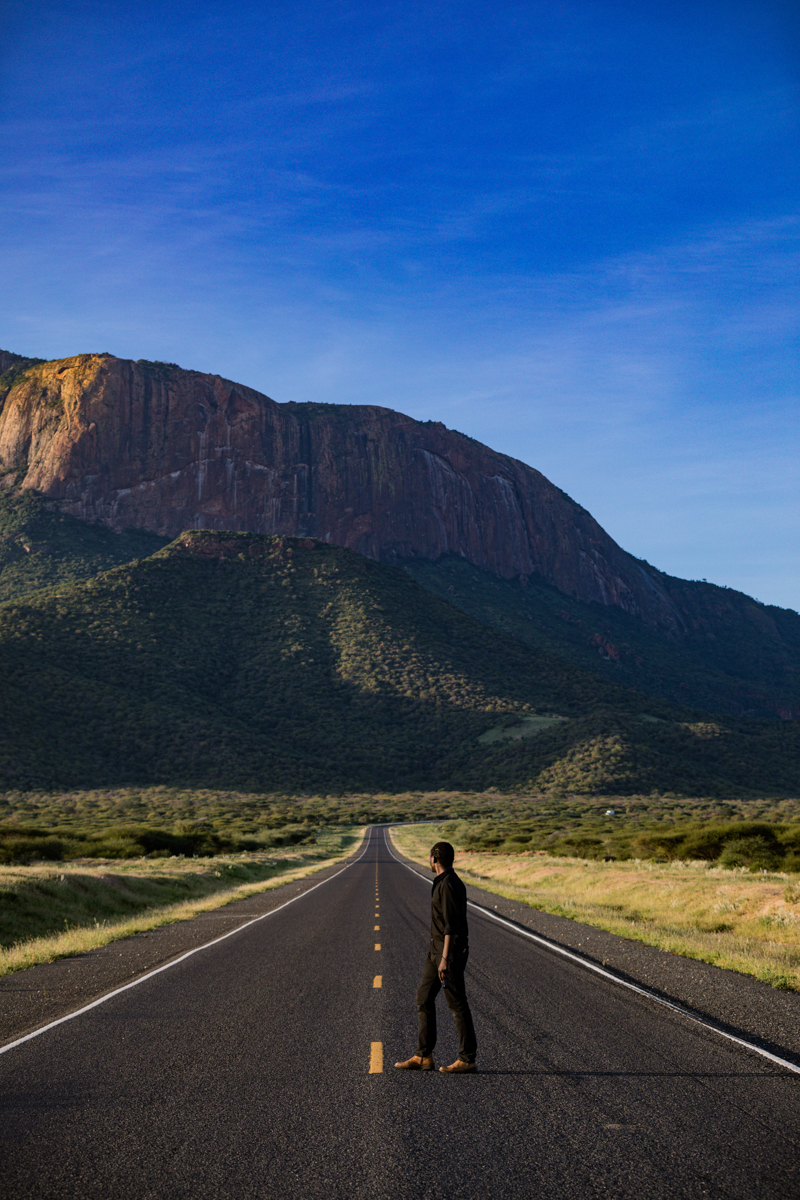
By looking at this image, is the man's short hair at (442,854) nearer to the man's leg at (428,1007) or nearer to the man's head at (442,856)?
the man's head at (442,856)

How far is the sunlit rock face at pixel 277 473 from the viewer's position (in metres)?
143

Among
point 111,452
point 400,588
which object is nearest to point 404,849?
point 400,588

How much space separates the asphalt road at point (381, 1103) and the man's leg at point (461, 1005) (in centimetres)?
22

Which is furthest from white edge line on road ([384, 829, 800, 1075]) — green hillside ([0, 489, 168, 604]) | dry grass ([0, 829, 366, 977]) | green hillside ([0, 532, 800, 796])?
green hillside ([0, 489, 168, 604])

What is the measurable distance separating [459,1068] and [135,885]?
2137cm

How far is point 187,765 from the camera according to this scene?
76438mm

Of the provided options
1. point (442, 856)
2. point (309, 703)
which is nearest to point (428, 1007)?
point (442, 856)

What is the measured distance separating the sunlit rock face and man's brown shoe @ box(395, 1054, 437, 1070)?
135005 millimetres

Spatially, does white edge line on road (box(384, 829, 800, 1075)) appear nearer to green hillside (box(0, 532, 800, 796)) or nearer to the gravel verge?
the gravel verge

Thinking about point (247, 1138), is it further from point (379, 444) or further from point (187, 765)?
point (379, 444)

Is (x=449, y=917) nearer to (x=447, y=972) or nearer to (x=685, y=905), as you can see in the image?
(x=447, y=972)

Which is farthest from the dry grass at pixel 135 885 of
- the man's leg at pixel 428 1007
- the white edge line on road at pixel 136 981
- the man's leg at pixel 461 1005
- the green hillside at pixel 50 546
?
the green hillside at pixel 50 546

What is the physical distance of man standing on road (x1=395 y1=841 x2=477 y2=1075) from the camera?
23.7 ft

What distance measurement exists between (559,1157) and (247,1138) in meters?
2.09
